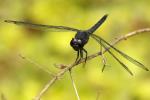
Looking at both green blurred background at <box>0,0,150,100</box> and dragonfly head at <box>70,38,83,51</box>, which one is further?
green blurred background at <box>0,0,150,100</box>

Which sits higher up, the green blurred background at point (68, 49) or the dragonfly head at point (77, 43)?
the dragonfly head at point (77, 43)

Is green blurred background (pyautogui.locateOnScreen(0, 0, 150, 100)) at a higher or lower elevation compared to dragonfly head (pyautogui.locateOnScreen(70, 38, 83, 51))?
lower

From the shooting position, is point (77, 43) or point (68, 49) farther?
point (68, 49)

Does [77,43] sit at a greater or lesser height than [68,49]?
greater

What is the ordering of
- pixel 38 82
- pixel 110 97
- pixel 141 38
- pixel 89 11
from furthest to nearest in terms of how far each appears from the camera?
pixel 89 11
pixel 141 38
pixel 38 82
pixel 110 97

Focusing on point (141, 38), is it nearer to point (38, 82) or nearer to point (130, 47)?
point (130, 47)

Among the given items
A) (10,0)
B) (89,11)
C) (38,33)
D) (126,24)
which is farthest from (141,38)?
(10,0)

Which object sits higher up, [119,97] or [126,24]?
[126,24]

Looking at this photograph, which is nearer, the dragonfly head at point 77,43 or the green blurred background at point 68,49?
the dragonfly head at point 77,43
